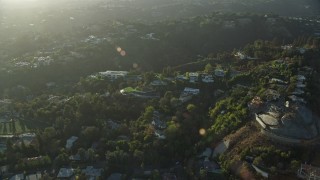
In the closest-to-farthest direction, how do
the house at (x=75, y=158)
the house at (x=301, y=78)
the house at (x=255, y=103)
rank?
the house at (x=75, y=158), the house at (x=255, y=103), the house at (x=301, y=78)

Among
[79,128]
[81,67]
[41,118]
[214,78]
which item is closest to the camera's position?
[79,128]

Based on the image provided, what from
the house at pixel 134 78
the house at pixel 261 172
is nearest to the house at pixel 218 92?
the house at pixel 134 78

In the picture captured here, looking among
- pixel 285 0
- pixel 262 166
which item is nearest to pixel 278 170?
pixel 262 166

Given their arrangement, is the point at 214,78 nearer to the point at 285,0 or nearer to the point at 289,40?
the point at 289,40

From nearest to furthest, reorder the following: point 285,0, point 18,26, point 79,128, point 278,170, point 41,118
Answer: point 278,170, point 79,128, point 41,118, point 18,26, point 285,0

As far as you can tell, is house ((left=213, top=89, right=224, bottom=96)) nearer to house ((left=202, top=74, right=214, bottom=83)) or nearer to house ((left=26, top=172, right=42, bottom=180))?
house ((left=202, top=74, right=214, bottom=83))

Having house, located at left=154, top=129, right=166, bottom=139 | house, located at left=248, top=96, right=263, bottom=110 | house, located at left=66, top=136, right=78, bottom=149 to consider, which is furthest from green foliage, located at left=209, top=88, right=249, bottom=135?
house, located at left=66, top=136, right=78, bottom=149

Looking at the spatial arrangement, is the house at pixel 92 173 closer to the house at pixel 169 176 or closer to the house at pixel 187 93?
the house at pixel 169 176

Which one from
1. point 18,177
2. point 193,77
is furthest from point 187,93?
point 18,177
